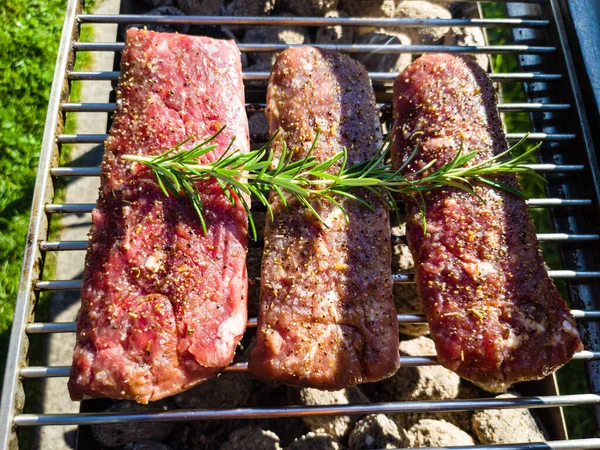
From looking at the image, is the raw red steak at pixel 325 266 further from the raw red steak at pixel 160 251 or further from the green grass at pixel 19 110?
A: the green grass at pixel 19 110

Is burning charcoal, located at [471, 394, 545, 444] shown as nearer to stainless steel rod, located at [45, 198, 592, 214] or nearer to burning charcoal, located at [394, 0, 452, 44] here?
stainless steel rod, located at [45, 198, 592, 214]

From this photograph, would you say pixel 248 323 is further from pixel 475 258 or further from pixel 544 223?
pixel 544 223

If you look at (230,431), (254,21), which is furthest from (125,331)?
(254,21)

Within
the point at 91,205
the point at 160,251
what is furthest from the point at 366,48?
the point at 91,205

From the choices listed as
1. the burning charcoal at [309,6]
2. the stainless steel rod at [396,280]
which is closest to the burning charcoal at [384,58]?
the burning charcoal at [309,6]

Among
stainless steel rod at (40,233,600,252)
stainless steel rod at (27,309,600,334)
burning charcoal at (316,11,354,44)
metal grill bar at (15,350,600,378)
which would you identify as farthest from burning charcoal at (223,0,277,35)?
metal grill bar at (15,350,600,378)

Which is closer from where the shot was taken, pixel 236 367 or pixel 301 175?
pixel 301 175
